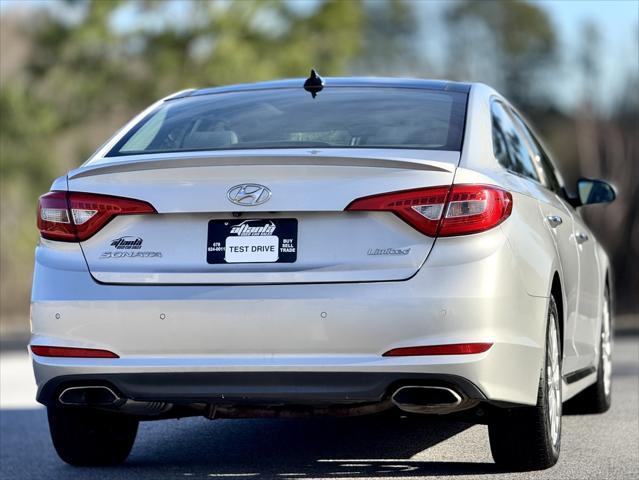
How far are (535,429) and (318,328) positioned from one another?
1.15 meters

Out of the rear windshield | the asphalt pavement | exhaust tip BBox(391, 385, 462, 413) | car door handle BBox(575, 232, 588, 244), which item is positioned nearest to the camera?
exhaust tip BBox(391, 385, 462, 413)

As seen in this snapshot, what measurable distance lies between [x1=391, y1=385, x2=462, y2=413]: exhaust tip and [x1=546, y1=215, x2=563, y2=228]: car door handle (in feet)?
4.24

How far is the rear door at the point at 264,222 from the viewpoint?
214 inches

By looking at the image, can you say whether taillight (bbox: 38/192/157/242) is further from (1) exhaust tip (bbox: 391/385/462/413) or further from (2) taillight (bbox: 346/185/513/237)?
(1) exhaust tip (bbox: 391/385/462/413)

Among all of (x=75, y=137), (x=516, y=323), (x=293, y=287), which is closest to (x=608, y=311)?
(x=516, y=323)

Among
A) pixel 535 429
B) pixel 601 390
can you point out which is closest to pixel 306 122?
pixel 535 429

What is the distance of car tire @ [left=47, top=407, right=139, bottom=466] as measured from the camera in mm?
6496

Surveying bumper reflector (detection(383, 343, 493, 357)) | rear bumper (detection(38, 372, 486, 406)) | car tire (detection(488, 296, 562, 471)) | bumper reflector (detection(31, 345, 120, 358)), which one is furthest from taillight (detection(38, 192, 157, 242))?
car tire (detection(488, 296, 562, 471))

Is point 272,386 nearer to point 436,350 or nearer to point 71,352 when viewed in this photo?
point 436,350

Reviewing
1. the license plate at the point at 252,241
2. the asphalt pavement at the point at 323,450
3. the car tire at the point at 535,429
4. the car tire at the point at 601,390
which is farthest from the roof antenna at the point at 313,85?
the car tire at the point at 601,390

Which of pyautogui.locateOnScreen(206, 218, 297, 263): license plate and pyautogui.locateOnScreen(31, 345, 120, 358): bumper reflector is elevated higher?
pyautogui.locateOnScreen(206, 218, 297, 263): license plate

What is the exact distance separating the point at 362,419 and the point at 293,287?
3.07m

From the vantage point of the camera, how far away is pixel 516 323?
5.62m

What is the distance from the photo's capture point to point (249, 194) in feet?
18.2
